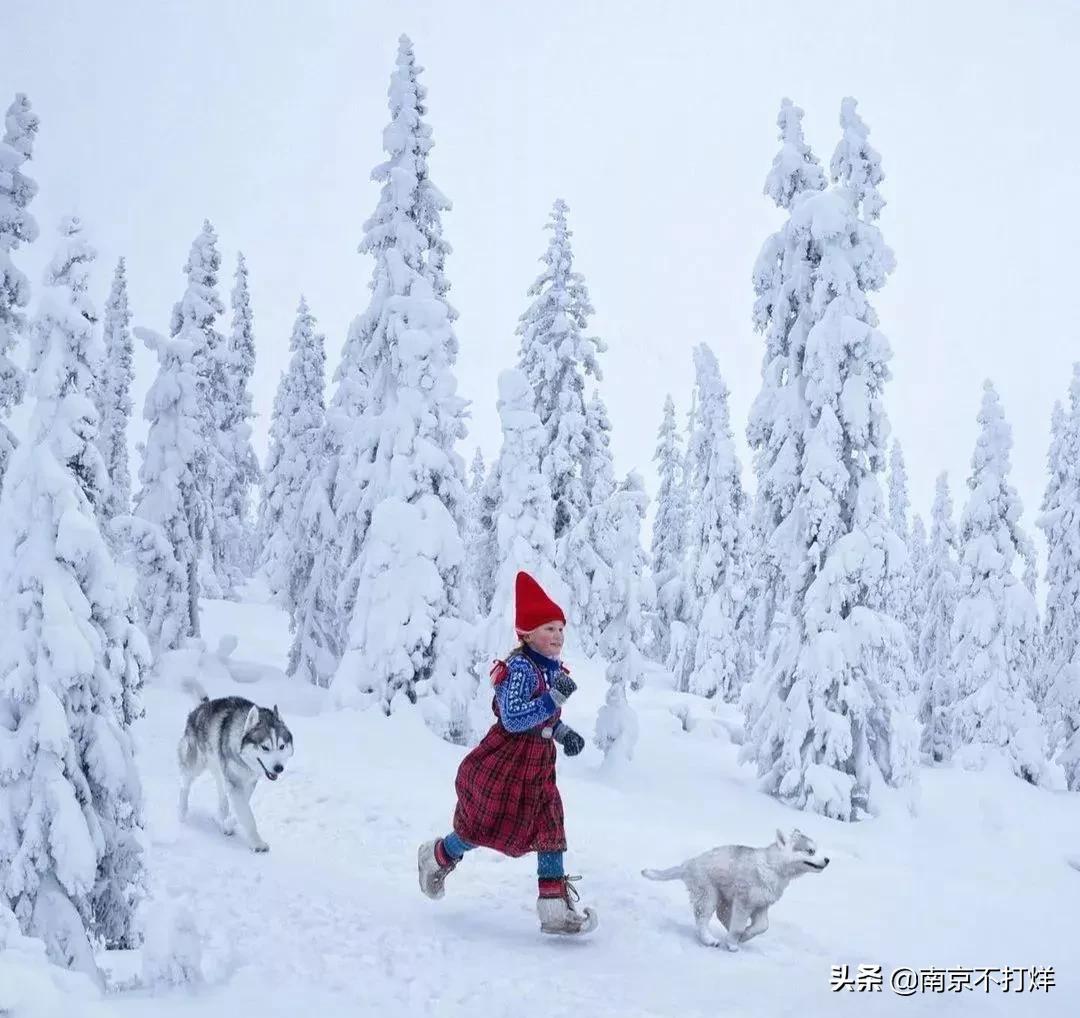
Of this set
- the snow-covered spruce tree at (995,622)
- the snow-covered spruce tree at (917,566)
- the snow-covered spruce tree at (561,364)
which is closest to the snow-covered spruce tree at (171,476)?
the snow-covered spruce tree at (561,364)

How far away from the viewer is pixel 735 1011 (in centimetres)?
465

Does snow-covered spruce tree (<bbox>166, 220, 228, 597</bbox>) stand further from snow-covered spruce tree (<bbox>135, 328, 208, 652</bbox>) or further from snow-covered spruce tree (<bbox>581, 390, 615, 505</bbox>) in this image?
snow-covered spruce tree (<bbox>581, 390, 615, 505</bbox>)

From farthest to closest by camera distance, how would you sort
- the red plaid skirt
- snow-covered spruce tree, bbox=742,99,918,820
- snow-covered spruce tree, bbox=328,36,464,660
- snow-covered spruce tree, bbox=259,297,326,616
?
snow-covered spruce tree, bbox=259,297,326,616, snow-covered spruce tree, bbox=328,36,464,660, snow-covered spruce tree, bbox=742,99,918,820, the red plaid skirt

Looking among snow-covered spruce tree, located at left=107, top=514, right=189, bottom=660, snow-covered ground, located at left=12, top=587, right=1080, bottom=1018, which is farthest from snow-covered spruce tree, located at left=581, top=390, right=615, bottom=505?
snow-covered ground, located at left=12, top=587, right=1080, bottom=1018

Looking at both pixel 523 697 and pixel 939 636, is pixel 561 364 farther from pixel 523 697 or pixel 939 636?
pixel 939 636

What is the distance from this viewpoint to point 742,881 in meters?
5.68

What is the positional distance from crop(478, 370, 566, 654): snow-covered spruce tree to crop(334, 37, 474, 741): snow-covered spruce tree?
968 mm

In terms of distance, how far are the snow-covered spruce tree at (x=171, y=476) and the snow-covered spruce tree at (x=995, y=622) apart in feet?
76.6

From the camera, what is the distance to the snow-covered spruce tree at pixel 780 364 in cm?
1691

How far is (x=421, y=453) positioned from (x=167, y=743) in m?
7.34

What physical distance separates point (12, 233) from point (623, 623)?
1307 cm

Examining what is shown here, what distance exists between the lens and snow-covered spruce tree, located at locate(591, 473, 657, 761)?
1798 cm

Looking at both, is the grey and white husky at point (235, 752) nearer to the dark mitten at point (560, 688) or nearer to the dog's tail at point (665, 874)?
the dark mitten at point (560, 688)

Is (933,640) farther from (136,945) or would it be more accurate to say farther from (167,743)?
(136,945)
